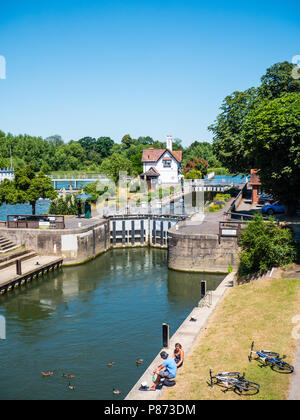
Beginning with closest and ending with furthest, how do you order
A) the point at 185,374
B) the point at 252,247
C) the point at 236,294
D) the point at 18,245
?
the point at 185,374 < the point at 236,294 < the point at 252,247 < the point at 18,245

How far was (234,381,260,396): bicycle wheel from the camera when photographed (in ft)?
43.6

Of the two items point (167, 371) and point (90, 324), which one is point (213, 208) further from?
point (167, 371)

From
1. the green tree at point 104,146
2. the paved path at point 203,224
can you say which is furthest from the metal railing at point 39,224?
the green tree at point 104,146

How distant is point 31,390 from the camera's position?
17469 mm

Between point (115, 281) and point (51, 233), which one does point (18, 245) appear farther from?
point (115, 281)

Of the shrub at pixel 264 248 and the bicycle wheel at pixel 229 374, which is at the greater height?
the shrub at pixel 264 248

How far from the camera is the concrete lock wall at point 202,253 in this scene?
112 feet

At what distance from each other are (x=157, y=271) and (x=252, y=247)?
1176 cm

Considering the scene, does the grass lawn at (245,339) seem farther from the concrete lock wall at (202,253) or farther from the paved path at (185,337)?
the concrete lock wall at (202,253)

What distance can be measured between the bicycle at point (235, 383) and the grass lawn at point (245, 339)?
21 centimetres

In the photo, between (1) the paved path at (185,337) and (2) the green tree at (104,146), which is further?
(2) the green tree at (104,146)

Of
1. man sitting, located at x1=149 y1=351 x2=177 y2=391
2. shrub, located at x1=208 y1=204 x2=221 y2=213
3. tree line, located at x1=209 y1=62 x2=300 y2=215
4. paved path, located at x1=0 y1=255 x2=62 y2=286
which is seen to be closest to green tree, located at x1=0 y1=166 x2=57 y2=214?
paved path, located at x1=0 y1=255 x2=62 y2=286

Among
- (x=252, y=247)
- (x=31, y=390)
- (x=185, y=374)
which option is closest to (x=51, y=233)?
(x=252, y=247)
